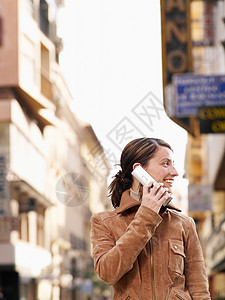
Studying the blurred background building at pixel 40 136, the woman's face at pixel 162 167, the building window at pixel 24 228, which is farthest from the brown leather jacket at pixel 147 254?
the building window at pixel 24 228

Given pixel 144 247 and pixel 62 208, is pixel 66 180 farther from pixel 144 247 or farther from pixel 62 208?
pixel 62 208

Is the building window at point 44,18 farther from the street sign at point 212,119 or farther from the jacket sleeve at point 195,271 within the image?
the jacket sleeve at point 195,271

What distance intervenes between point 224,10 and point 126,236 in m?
17.9

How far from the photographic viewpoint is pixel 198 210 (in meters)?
22.2

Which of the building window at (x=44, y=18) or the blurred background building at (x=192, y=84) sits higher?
the building window at (x=44, y=18)

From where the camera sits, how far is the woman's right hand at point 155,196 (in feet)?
8.91

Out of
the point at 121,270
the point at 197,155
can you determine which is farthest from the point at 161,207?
the point at 197,155

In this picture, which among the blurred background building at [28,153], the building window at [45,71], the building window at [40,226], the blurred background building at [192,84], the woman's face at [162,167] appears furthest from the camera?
the building window at [40,226]

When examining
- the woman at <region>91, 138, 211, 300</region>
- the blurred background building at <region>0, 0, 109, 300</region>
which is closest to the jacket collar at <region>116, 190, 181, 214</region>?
the woman at <region>91, 138, 211, 300</region>

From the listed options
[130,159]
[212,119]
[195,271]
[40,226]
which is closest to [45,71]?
[40,226]

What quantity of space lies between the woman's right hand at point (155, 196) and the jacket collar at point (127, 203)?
10 cm

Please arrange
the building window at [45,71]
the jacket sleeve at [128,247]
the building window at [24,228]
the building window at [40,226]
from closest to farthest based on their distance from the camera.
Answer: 1. the jacket sleeve at [128,247]
2. the building window at [24,228]
3. the building window at [45,71]
4. the building window at [40,226]

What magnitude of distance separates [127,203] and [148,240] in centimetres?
20

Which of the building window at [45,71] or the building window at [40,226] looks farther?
the building window at [40,226]
